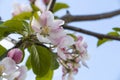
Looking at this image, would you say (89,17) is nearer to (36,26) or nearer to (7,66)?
(36,26)

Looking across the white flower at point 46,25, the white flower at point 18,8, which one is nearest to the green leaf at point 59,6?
the white flower at point 18,8

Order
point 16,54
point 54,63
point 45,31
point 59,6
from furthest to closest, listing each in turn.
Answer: point 59,6 < point 54,63 < point 45,31 < point 16,54

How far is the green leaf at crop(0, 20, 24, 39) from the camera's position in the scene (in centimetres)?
115

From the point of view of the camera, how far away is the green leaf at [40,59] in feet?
3.84

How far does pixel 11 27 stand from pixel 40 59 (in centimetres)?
15

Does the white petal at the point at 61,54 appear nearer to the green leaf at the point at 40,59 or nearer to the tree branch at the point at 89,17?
the green leaf at the point at 40,59

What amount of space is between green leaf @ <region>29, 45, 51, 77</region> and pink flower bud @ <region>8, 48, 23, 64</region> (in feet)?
0.28

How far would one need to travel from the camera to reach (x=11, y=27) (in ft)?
3.81

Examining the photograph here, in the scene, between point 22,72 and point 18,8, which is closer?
point 22,72

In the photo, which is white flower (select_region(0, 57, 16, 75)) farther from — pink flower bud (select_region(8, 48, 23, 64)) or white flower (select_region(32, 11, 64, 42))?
white flower (select_region(32, 11, 64, 42))

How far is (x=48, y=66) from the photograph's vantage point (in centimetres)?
121

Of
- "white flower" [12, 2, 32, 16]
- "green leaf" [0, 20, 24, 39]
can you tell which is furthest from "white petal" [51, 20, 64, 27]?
"white flower" [12, 2, 32, 16]

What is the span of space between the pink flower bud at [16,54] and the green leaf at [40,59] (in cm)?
9

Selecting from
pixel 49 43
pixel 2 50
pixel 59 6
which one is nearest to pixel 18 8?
pixel 59 6
